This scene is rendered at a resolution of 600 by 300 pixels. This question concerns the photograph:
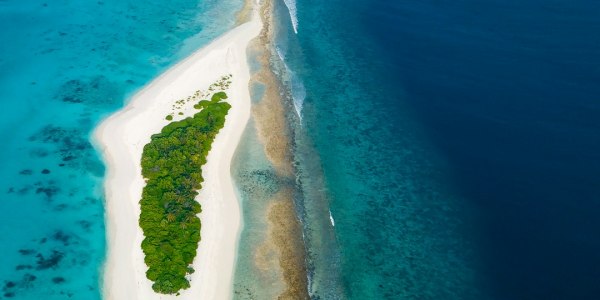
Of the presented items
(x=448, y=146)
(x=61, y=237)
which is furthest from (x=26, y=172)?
(x=448, y=146)

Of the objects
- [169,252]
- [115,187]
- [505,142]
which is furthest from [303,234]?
[505,142]

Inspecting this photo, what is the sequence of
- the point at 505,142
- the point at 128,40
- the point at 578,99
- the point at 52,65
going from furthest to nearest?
the point at 128,40
the point at 52,65
the point at 578,99
the point at 505,142

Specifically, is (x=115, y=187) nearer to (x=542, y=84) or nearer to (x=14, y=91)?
(x=14, y=91)

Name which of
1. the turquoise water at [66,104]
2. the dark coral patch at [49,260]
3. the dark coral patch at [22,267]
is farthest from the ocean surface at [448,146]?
the dark coral patch at [22,267]

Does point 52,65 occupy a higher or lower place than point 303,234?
higher

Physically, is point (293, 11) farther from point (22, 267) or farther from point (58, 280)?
point (22, 267)

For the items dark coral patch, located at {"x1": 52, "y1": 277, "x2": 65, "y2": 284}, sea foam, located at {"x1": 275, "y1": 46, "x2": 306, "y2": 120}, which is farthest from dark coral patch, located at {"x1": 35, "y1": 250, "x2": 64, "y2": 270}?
sea foam, located at {"x1": 275, "y1": 46, "x2": 306, "y2": 120}

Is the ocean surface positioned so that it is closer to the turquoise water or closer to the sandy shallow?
the sandy shallow
